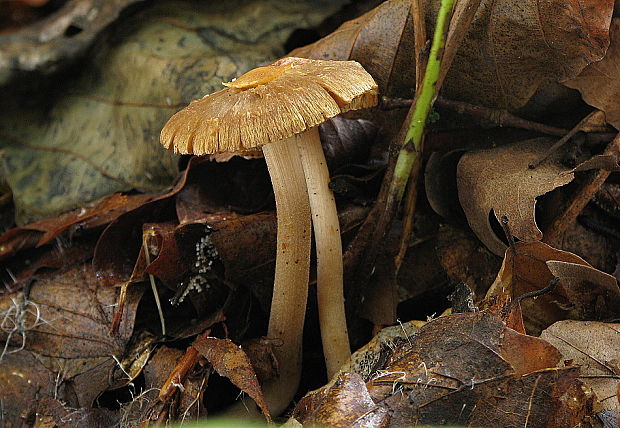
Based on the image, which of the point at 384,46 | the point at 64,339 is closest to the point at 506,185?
the point at 384,46

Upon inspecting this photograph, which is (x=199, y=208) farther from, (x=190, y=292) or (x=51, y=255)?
(x=51, y=255)

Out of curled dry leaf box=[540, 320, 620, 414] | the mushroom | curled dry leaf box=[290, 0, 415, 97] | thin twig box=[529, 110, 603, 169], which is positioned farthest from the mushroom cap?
curled dry leaf box=[540, 320, 620, 414]

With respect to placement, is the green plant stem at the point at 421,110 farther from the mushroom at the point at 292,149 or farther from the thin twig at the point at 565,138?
the thin twig at the point at 565,138

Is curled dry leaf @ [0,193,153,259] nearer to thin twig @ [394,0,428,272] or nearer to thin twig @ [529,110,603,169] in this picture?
thin twig @ [394,0,428,272]

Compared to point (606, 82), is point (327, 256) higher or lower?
lower

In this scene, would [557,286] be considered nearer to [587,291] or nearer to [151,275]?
[587,291]

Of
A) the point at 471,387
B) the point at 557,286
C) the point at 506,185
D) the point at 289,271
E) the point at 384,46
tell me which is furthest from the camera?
the point at 384,46
